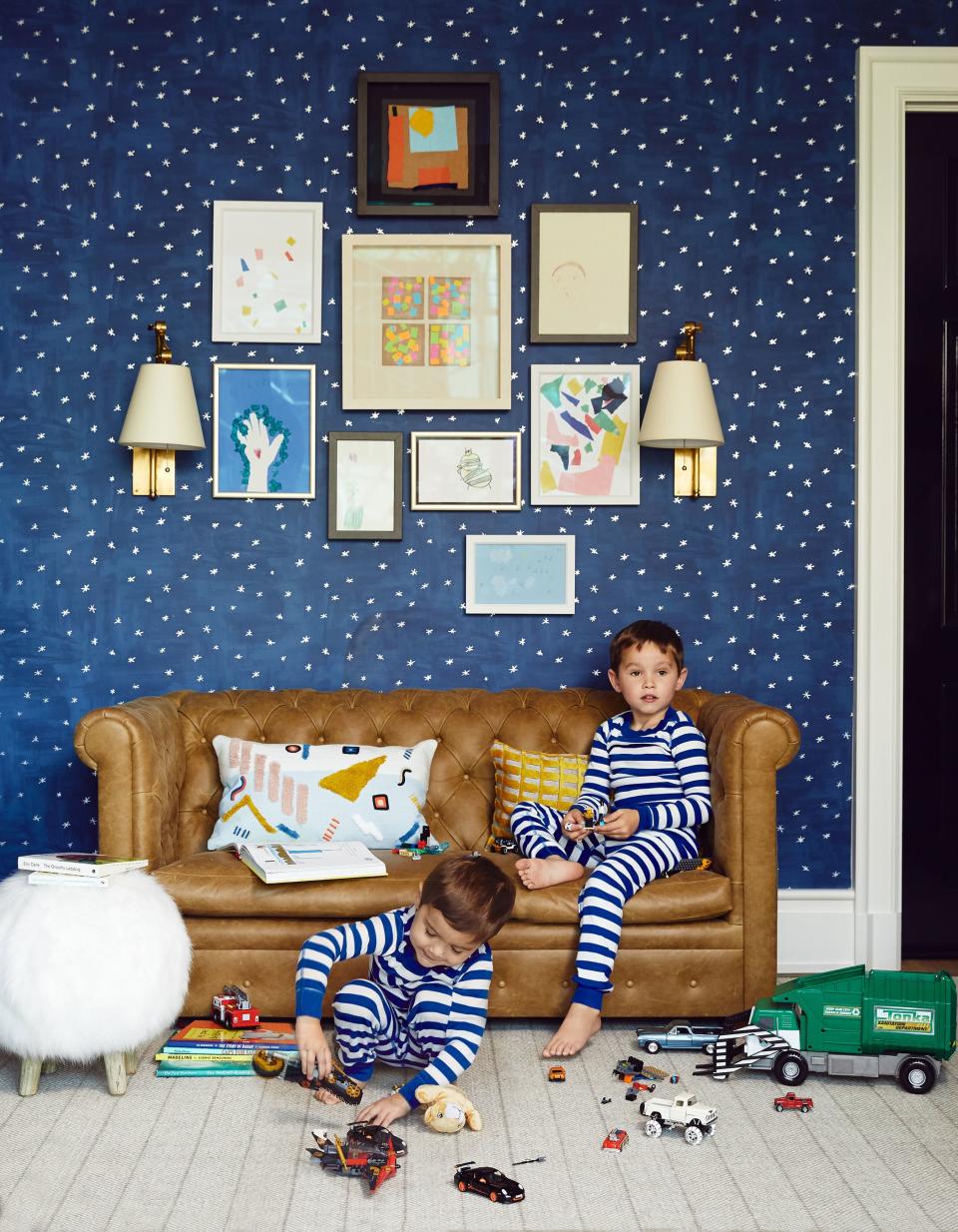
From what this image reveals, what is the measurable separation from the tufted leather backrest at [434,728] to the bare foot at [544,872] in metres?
0.44

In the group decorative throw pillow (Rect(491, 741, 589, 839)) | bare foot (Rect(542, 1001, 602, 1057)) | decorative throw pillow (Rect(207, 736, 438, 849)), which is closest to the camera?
bare foot (Rect(542, 1001, 602, 1057))

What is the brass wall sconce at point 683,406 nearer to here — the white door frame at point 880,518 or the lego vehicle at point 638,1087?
the white door frame at point 880,518

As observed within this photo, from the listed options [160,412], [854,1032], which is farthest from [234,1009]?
[160,412]

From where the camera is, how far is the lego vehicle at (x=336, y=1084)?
2285 mm

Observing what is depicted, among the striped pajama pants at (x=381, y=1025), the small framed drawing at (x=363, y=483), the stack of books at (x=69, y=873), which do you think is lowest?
the striped pajama pants at (x=381, y=1025)

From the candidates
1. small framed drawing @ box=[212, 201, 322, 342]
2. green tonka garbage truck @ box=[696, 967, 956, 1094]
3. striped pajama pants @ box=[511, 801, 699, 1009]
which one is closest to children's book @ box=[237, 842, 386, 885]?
striped pajama pants @ box=[511, 801, 699, 1009]

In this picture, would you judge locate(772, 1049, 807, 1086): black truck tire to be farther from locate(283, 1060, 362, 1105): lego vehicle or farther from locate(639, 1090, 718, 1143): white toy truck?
locate(283, 1060, 362, 1105): lego vehicle

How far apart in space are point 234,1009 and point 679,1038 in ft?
3.26

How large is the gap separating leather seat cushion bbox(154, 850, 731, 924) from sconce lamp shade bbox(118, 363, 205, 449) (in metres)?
1.21

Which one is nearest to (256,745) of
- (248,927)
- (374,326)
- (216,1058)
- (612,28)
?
(248,927)

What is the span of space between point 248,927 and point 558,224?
7.06 feet

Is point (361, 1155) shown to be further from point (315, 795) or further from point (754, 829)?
point (754, 829)

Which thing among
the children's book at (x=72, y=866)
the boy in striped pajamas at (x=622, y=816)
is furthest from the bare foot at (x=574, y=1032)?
the children's book at (x=72, y=866)

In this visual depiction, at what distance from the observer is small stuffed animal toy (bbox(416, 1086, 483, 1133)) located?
6.96 ft
